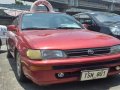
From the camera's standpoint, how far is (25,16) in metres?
6.92

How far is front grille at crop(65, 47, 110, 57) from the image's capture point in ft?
16.6

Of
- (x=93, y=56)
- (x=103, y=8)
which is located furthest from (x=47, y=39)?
(x=103, y=8)

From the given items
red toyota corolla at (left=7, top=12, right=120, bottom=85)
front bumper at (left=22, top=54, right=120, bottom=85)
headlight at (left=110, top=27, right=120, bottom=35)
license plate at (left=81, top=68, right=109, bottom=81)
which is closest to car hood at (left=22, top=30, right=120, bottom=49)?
red toyota corolla at (left=7, top=12, right=120, bottom=85)

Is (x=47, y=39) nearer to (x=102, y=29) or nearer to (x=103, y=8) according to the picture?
(x=102, y=29)

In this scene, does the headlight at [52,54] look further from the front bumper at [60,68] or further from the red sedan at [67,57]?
the front bumper at [60,68]

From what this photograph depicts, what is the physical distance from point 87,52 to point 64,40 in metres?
0.48

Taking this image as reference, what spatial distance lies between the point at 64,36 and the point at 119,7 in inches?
3032

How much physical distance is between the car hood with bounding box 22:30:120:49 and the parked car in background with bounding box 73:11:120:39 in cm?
272

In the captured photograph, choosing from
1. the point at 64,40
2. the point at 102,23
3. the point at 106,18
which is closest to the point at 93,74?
the point at 64,40

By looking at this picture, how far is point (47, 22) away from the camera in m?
6.66

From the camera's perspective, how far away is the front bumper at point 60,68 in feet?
16.1

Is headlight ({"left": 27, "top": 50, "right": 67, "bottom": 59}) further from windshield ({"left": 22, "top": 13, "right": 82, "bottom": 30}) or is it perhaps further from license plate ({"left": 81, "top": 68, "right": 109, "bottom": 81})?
windshield ({"left": 22, "top": 13, "right": 82, "bottom": 30})

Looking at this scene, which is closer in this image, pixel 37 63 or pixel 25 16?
pixel 37 63

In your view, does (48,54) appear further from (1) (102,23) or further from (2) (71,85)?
(1) (102,23)
